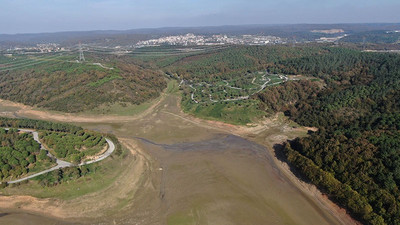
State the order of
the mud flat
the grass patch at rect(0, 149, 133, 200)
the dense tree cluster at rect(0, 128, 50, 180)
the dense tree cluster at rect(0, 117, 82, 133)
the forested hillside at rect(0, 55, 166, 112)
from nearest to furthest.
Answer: the mud flat
the grass patch at rect(0, 149, 133, 200)
the dense tree cluster at rect(0, 128, 50, 180)
the dense tree cluster at rect(0, 117, 82, 133)
the forested hillside at rect(0, 55, 166, 112)

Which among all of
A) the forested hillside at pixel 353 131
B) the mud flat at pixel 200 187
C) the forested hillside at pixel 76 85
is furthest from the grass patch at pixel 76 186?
the forested hillside at pixel 76 85

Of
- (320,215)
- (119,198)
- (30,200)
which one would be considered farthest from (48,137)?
(320,215)

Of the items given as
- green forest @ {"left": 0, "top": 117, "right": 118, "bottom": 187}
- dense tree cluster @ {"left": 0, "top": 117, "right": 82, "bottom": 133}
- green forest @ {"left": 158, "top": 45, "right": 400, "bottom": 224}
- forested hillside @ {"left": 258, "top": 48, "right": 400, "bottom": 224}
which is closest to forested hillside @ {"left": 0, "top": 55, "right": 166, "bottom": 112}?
green forest @ {"left": 158, "top": 45, "right": 400, "bottom": 224}

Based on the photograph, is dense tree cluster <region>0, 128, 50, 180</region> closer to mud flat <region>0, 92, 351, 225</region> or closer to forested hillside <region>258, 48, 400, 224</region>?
mud flat <region>0, 92, 351, 225</region>

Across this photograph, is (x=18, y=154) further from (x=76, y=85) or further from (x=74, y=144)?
(x=76, y=85)

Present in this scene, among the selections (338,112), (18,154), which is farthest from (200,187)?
(338,112)

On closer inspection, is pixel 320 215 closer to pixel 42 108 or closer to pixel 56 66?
pixel 42 108

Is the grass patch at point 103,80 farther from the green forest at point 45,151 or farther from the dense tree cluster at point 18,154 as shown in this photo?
the dense tree cluster at point 18,154
